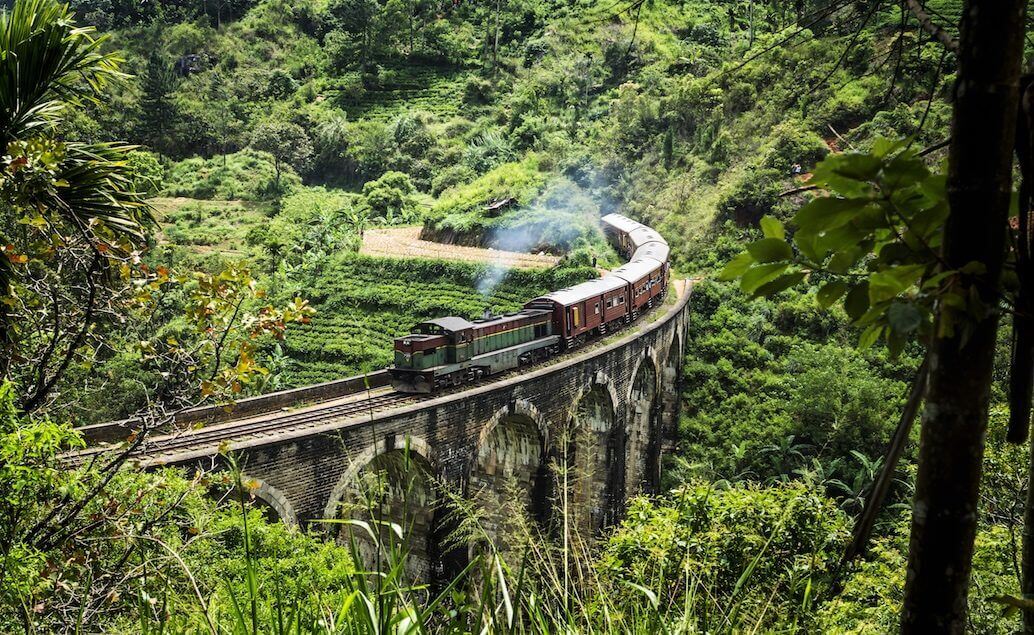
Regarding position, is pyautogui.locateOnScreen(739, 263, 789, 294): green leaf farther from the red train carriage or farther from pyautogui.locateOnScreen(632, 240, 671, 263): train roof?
pyautogui.locateOnScreen(632, 240, 671, 263): train roof

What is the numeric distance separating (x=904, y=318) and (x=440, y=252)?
30.8 meters

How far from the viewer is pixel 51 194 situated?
488 centimetres

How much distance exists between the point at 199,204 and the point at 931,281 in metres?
40.6

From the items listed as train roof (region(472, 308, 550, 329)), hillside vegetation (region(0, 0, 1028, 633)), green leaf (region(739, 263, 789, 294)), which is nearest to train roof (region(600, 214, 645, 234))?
hillside vegetation (region(0, 0, 1028, 633))

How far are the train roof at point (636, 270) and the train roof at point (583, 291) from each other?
0.42 metres

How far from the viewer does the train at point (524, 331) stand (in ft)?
46.9

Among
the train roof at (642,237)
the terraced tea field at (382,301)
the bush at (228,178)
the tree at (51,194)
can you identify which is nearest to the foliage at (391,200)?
the bush at (228,178)

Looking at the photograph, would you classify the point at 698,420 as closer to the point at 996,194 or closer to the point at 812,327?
the point at 812,327

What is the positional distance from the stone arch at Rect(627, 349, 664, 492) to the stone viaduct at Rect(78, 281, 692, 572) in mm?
46

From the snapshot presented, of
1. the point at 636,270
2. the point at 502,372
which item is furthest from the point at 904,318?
the point at 636,270

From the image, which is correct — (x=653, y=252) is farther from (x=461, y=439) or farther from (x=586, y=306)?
(x=461, y=439)

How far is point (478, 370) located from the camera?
609 inches

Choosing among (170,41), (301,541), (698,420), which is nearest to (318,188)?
(170,41)

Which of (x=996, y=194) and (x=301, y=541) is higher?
(x=996, y=194)
